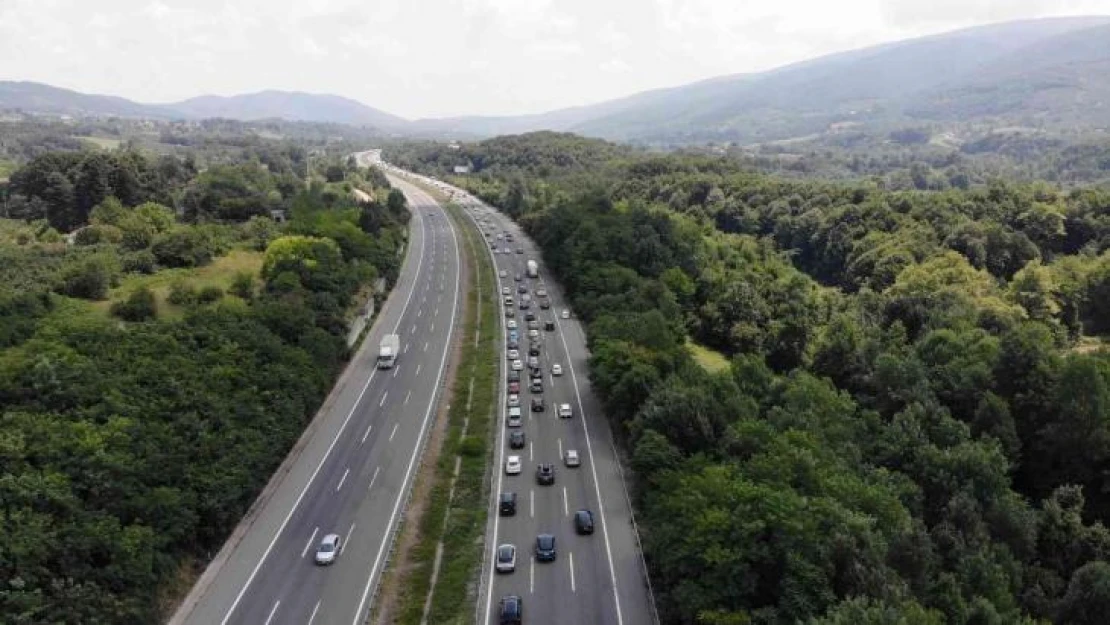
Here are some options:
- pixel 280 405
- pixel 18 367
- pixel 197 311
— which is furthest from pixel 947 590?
pixel 197 311

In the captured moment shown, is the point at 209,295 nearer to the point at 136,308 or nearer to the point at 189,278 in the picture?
the point at 136,308

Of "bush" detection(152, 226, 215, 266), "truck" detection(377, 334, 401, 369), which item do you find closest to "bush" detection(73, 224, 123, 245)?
"bush" detection(152, 226, 215, 266)

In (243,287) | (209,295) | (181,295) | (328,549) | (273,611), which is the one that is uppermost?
(181,295)

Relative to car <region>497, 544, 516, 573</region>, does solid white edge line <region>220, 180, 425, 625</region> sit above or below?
above

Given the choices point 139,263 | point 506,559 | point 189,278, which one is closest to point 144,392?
point 506,559

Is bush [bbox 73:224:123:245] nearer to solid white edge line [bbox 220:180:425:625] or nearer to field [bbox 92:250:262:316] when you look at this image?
field [bbox 92:250:262:316]

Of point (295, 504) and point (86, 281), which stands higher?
point (86, 281)

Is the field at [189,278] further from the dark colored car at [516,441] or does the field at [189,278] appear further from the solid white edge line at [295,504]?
the dark colored car at [516,441]

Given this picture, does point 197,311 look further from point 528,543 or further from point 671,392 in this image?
point 671,392
